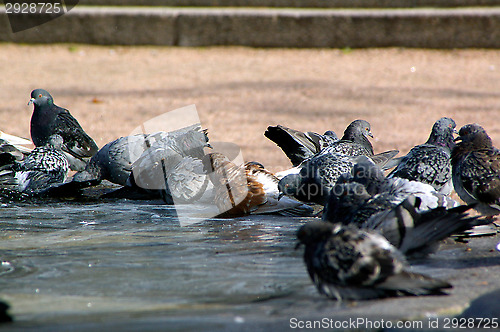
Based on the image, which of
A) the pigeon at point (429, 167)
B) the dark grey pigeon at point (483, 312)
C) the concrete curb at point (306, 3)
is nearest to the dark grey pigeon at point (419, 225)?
the dark grey pigeon at point (483, 312)

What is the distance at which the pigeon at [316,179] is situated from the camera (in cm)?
473

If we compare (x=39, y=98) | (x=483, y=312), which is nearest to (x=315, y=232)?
(x=483, y=312)

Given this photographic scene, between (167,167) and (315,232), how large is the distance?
2508mm

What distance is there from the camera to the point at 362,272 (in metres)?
2.73

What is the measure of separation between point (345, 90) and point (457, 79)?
6.67 ft

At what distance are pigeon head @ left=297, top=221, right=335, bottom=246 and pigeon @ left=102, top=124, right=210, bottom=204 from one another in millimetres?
2123

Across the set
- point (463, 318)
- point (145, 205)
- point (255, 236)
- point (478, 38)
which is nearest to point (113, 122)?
point (145, 205)

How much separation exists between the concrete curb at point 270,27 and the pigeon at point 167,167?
292 inches

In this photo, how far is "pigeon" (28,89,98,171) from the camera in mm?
6414

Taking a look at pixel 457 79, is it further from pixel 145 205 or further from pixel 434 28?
pixel 145 205

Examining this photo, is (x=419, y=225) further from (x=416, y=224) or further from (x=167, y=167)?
(x=167, y=167)

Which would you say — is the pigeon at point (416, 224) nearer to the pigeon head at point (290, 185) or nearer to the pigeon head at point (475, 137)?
the pigeon head at point (290, 185)

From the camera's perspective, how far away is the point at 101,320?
8.44ft

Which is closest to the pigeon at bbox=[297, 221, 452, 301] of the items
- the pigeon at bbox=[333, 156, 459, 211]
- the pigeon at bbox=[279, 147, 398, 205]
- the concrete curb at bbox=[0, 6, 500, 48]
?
the pigeon at bbox=[333, 156, 459, 211]
